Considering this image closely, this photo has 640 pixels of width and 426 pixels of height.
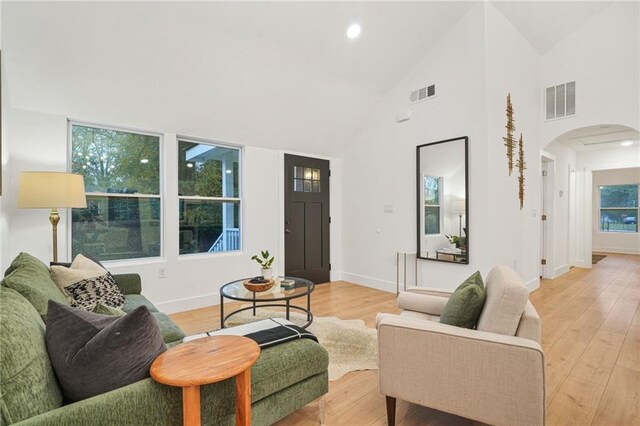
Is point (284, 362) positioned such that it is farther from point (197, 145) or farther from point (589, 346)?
point (197, 145)

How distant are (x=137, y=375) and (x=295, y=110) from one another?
3.72m

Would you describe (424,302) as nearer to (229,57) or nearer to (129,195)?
(229,57)

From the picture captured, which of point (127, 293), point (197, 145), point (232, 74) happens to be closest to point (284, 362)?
point (127, 293)

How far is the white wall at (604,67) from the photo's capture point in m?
3.85

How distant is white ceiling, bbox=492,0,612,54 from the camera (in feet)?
12.5

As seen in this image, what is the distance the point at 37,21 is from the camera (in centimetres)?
244

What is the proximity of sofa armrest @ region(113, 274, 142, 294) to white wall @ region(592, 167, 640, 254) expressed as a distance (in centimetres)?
1093

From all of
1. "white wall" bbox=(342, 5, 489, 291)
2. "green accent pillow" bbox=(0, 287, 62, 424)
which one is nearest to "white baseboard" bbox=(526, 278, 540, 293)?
"white wall" bbox=(342, 5, 489, 291)

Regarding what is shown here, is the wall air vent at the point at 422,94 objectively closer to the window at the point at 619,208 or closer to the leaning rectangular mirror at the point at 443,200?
the leaning rectangular mirror at the point at 443,200

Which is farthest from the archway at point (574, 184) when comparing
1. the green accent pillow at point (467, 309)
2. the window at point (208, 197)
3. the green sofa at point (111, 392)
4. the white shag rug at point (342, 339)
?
the green sofa at point (111, 392)

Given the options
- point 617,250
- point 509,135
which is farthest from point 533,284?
point 617,250

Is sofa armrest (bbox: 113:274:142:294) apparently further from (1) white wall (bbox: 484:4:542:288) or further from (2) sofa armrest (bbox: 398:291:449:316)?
(1) white wall (bbox: 484:4:542:288)

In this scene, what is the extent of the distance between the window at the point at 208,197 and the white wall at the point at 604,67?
15.6ft

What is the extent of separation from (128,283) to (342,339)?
199 cm
